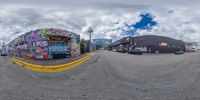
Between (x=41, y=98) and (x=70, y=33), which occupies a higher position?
(x=70, y=33)

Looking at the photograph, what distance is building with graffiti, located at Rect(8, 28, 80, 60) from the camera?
35875 millimetres

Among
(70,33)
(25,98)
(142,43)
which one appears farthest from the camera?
(142,43)

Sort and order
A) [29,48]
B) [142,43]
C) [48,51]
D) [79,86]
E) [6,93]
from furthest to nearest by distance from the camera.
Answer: [142,43] → [29,48] → [48,51] → [79,86] → [6,93]

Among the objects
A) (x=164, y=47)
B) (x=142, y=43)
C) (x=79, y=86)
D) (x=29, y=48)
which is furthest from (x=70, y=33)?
(x=79, y=86)

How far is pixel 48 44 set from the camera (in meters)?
36.5

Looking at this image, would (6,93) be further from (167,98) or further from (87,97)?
(167,98)

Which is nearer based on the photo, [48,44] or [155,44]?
[48,44]

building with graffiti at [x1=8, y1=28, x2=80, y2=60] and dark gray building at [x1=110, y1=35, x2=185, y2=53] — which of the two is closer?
building with graffiti at [x1=8, y1=28, x2=80, y2=60]

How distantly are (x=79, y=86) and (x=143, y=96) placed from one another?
2.63 meters

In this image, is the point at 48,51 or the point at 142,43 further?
the point at 142,43

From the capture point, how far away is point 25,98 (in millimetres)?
7133

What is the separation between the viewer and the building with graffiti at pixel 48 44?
35875 millimetres

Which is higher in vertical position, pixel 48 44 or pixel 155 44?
pixel 155 44

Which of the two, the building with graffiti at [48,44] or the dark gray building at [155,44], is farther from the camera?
the dark gray building at [155,44]
